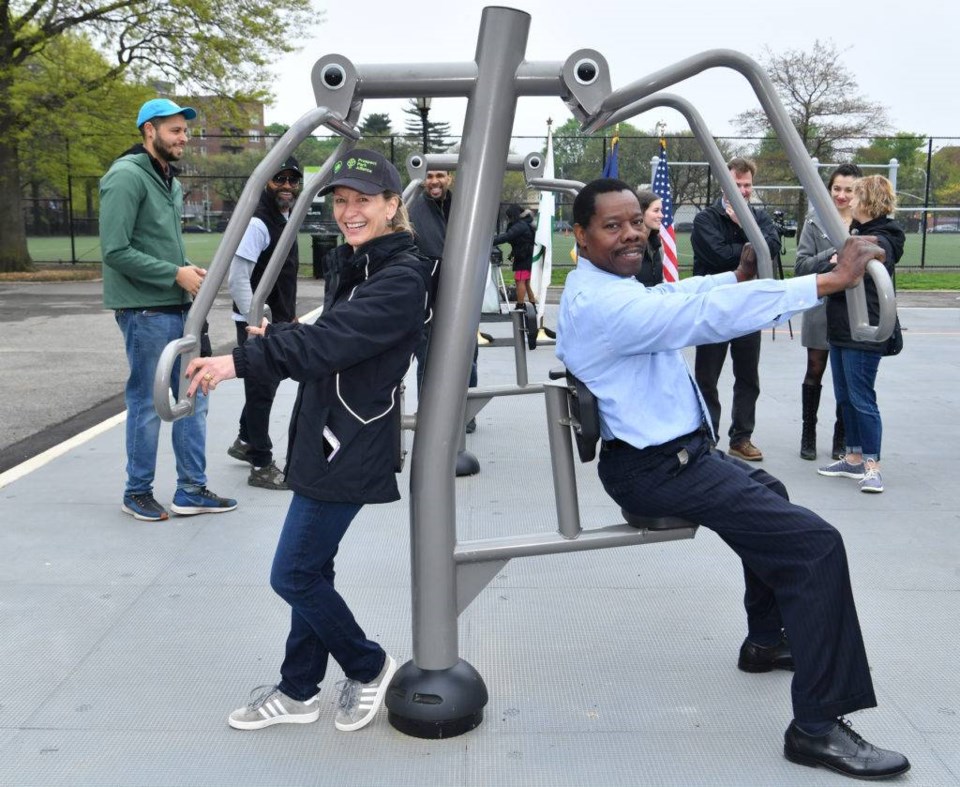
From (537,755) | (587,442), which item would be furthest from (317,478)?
(537,755)

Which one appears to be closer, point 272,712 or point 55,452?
point 272,712

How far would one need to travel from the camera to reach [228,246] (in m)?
2.65

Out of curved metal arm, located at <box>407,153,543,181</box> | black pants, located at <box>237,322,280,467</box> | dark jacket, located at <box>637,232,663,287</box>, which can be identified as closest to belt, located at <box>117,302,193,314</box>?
black pants, located at <box>237,322,280,467</box>

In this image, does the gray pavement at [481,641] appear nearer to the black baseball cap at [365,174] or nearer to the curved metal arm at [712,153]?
the curved metal arm at [712,153]

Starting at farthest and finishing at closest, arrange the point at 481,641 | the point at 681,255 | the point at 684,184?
the point at 681,255
the point at 684,184
the point at 481,641

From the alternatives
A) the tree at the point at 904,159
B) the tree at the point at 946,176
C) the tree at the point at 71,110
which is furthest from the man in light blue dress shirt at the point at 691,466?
the tree at the point at 904,159

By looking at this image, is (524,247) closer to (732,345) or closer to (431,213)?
(732,345)

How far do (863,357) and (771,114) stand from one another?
9.96 feet

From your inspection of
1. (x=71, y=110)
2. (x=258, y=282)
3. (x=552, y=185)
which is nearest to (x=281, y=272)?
(x=258, y=282)

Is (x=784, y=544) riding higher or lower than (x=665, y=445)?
lower

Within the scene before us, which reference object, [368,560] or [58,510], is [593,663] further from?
[58,510]

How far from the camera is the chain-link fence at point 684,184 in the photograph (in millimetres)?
24000

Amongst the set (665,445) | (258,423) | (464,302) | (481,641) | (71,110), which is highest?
(71,110)

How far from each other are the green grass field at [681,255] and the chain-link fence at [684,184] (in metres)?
0.08
